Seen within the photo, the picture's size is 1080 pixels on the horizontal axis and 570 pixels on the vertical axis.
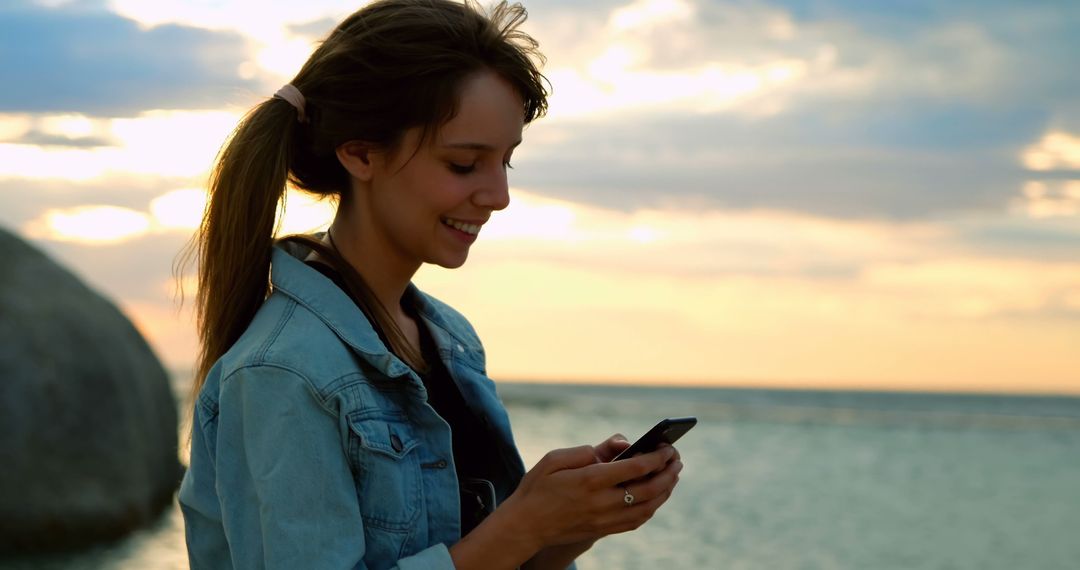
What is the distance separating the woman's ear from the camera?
2303mm

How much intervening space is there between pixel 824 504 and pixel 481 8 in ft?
30.3

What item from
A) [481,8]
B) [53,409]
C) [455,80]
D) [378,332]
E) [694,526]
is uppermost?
[481,8]

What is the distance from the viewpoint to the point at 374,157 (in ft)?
7.53

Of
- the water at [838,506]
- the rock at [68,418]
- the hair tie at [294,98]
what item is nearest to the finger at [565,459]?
the hair tie at [294,98]

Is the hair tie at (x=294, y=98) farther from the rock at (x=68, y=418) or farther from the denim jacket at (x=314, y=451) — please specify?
the rock at (x=68, y=418)

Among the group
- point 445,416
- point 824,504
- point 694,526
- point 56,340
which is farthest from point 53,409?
point 824,504

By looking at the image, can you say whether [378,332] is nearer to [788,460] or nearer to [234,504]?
[234,504]

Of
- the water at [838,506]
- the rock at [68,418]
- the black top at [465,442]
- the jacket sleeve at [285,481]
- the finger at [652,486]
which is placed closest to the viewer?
the jacket sleeve at [285,481]

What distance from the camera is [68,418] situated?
7340mm

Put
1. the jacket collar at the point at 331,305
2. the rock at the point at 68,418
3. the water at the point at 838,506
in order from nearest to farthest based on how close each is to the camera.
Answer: the jacket collar at the point at 331,305
the rock at the point at 68,418
the water at the point at 838,506

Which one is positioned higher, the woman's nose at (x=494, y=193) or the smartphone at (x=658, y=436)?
the woman's nose at (x=494, y=193)

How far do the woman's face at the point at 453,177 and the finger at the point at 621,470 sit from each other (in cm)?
54

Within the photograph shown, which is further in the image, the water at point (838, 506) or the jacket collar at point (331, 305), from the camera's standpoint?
the water at point (838, 506)

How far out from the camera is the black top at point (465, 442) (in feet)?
7.92
